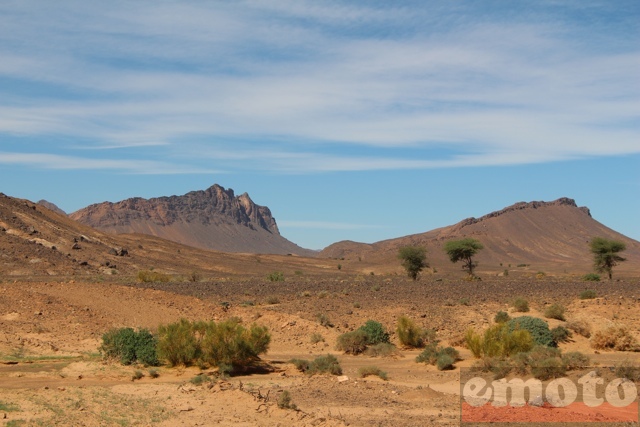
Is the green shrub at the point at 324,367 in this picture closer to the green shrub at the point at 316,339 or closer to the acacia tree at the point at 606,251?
the green shrub at the point at 316,339

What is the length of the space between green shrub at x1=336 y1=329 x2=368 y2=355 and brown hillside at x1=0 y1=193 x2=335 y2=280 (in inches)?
1622

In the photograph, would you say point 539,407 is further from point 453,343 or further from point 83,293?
point 83,293

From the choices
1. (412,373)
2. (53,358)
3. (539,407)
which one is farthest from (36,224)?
(539,407)

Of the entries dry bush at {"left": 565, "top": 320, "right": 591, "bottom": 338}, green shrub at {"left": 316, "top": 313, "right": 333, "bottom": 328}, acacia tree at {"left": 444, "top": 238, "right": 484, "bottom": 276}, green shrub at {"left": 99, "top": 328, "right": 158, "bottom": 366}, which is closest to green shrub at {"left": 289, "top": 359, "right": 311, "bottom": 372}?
green shrub at {"left": 99, "top": 328, "right": 158, "bottom": 366}

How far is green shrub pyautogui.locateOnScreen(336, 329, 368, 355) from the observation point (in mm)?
28422

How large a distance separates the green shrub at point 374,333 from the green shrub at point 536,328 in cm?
521

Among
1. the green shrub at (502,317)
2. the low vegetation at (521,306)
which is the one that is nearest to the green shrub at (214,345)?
the green shrub at (502,317)

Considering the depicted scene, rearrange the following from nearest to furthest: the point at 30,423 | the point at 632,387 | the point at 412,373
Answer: the point at 30,423
the point at 632,387
the point at 412,373

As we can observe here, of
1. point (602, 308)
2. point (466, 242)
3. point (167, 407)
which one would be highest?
point (466, 242)

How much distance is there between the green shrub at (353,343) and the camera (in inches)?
1119

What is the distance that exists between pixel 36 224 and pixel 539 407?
96231mm

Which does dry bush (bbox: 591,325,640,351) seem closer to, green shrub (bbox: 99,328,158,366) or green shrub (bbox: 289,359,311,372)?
green shrub (bbox: 289,359,311,372)

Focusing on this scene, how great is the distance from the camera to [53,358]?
81.1ft

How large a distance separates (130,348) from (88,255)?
2862 inches
